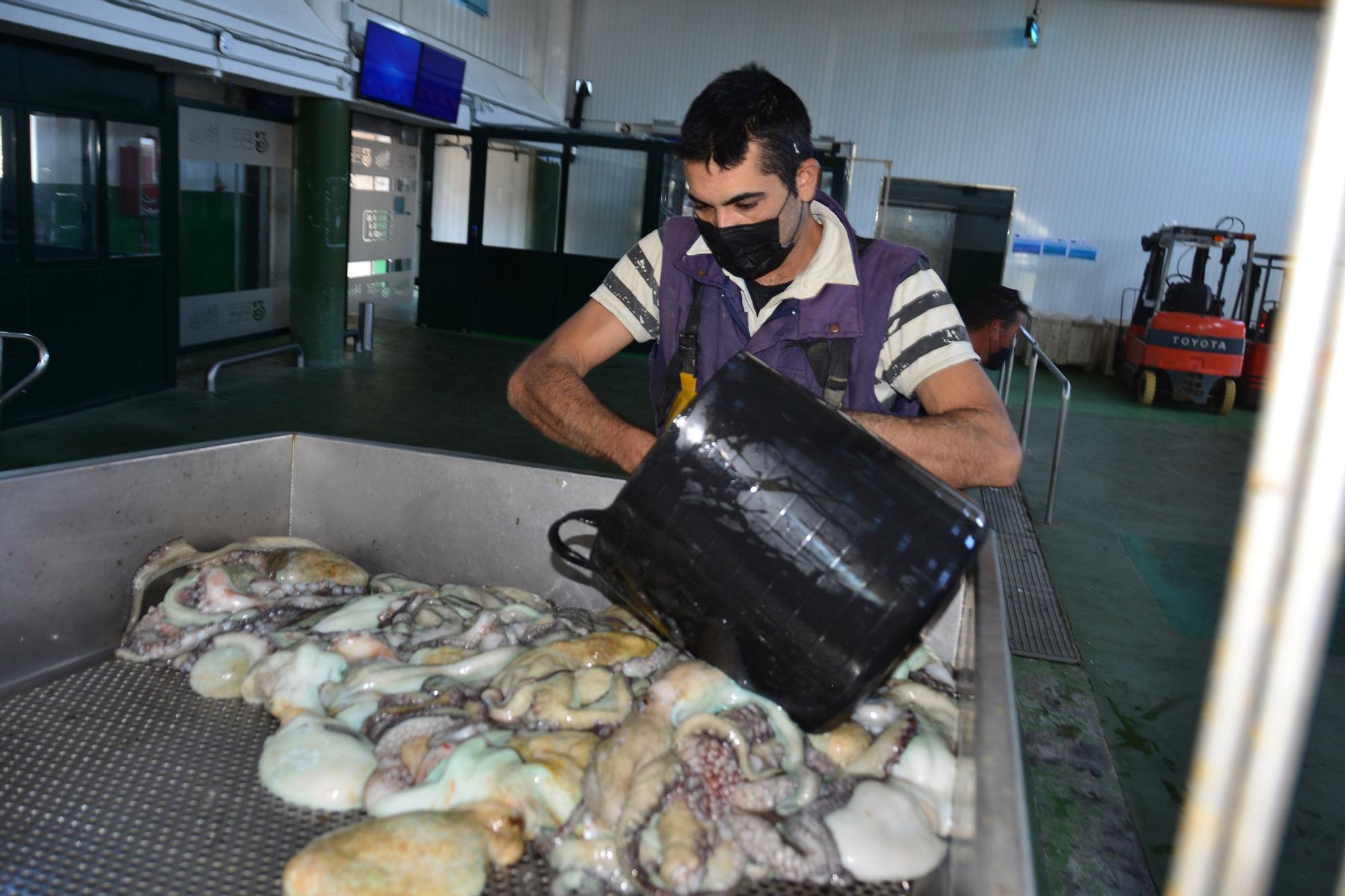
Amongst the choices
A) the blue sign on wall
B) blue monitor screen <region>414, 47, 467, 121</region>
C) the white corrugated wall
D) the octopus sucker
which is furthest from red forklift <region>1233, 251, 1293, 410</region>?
the octopus sucker

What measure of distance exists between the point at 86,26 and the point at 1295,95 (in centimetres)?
1429

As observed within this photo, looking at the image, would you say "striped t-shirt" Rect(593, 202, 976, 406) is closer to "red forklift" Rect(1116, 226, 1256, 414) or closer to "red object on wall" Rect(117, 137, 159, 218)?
"red object on wall" Rect(117, 137, 159, 218)

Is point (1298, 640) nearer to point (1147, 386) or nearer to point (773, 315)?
point (773, 315)

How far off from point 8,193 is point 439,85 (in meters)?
4.88

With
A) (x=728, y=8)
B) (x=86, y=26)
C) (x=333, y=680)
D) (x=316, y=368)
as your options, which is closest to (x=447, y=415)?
(x=316, y=368)

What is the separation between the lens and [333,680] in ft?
5.40

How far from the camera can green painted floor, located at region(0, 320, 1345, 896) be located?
312 centimetres

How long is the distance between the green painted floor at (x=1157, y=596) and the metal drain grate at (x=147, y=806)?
251 centimetres

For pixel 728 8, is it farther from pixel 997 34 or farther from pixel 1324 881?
pixel 1324 881

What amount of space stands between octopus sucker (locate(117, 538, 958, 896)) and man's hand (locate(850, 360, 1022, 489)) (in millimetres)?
350

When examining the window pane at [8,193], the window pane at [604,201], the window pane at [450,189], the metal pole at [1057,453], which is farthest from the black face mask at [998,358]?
the window pane at [450,189]

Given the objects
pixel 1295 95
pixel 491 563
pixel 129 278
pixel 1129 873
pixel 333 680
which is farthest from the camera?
pixel 1295 95

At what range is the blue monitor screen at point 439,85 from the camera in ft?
31.0

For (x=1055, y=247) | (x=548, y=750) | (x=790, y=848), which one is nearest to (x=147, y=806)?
(x=548, y=750)
